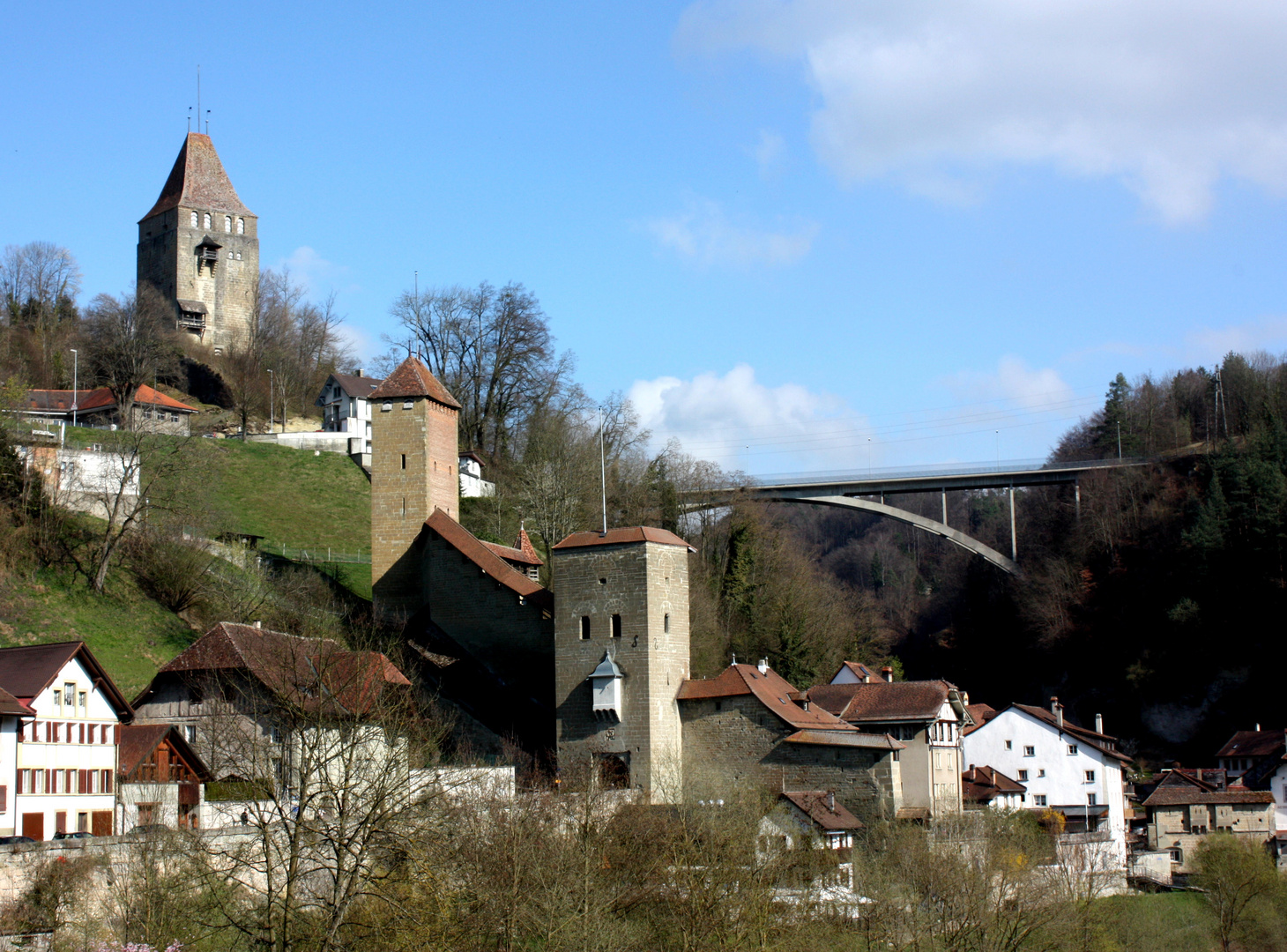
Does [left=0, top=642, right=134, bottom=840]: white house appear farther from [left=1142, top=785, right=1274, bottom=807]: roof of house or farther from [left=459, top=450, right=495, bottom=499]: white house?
[left=1142, top=785, right=1274, bottom=807]: roof of house

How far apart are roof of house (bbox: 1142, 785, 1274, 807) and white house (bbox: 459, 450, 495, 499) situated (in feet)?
104

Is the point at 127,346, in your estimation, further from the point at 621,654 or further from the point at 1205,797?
the point at 1205,797

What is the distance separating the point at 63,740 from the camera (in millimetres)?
28594

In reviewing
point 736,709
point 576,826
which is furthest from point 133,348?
point 576,826

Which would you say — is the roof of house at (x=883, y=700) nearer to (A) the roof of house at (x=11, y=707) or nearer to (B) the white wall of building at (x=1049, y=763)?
(B) the white wall of building at (x=1049, y=763)

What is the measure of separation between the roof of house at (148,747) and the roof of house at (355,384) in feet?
148

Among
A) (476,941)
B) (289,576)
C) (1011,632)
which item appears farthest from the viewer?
(1011,632)

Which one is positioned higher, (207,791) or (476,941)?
(207,791)

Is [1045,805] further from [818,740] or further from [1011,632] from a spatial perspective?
[1011,632]

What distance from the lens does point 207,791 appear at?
30188 millimetres

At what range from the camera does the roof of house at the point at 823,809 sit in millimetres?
36031

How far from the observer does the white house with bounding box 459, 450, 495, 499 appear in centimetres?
6475

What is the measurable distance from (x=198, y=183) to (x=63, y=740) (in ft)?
225

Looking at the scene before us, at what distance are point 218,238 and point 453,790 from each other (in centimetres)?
6723
